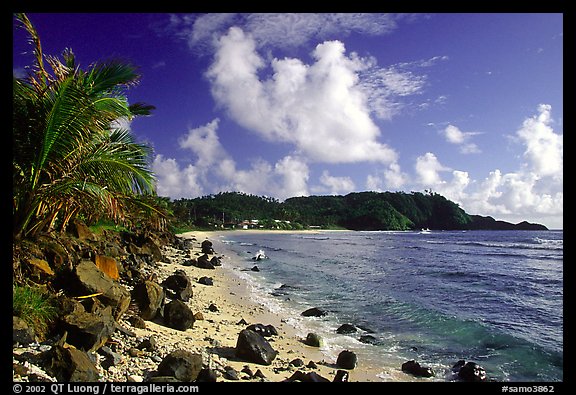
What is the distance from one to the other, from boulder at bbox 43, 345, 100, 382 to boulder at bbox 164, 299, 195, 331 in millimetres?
3391

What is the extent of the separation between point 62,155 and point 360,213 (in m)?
134

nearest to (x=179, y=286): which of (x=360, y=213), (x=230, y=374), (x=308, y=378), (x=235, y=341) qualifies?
(x=235, y=341)

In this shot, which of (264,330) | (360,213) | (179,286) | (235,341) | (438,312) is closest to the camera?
(235,341)

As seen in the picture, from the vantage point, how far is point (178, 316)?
7742 mm

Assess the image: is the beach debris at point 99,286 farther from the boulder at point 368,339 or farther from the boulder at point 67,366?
the boulder at point 368,339

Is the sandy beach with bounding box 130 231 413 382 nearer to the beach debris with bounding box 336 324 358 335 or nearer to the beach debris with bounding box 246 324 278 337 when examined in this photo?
the beach debris with bounding box 246 324 278 337

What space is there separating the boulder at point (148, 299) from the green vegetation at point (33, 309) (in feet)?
7.84

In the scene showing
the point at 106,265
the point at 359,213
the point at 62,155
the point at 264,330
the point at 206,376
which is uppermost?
the point at 359,213

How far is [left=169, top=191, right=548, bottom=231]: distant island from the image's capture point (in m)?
124

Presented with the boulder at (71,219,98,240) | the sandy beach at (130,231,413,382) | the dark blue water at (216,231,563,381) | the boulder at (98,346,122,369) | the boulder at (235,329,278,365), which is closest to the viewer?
the boulder at (98,346,122,369)

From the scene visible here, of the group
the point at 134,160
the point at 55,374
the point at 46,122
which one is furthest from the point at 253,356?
the point at 46,122

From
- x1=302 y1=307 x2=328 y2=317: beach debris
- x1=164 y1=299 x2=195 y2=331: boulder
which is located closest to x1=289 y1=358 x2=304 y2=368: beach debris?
x1=164 y1=299 x2=195 y2=331: boulder

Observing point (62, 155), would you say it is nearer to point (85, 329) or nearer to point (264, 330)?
point (85, 329)
